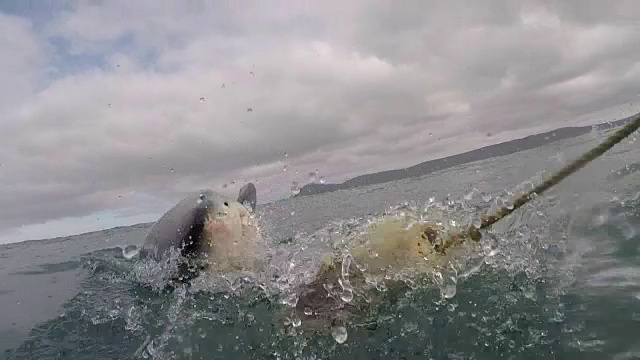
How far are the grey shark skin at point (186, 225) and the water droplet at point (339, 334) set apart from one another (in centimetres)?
329

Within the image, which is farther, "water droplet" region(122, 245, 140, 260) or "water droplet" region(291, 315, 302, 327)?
"water droplet" region(122, 245, 140, 260)

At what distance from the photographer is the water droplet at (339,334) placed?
4521mm

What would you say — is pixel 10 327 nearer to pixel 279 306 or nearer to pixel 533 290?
pixel 279 306

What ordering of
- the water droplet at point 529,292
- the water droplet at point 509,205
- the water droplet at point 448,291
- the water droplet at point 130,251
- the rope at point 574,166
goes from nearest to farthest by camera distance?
the rope at point 574,166 → the water droplet at point 509,205 → the water droplet at point 529,292 → the water droplet at point 448,291 → the water droplet at point 130,251

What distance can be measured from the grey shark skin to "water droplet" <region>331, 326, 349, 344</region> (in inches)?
130

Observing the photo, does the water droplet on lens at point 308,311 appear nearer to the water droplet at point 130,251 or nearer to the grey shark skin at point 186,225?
the grey shark skin at point 186,225

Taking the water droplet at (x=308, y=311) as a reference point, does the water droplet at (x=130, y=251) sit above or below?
above

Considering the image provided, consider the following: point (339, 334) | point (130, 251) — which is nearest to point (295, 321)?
point (339, 334)

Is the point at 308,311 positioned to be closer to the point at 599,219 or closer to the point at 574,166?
the point at 574,166

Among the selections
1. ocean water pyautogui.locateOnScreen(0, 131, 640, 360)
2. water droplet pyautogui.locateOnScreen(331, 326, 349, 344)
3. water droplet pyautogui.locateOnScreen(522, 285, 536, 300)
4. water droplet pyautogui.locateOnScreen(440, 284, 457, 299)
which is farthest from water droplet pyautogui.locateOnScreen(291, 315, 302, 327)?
water droplet pyautogui.locateOnScreen(522, 285, 536, 300)

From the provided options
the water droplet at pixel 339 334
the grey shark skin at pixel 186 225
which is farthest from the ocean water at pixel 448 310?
the grey shark skin at pixel 186 225

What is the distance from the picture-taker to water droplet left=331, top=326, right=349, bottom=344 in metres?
4.52

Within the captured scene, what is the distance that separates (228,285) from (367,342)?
3.16 metres

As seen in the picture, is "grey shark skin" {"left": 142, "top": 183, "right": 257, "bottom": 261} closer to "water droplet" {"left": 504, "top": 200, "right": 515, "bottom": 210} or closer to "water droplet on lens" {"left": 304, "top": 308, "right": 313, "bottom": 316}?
"water droplet on lens" {"left": 304, "top": 308, "right": 313, "bottom": 316}
